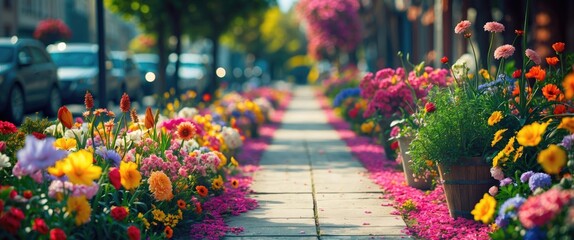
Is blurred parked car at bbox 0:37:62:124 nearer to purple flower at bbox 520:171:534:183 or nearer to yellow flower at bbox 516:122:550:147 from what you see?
purple flower at bbox 520:171:534:183

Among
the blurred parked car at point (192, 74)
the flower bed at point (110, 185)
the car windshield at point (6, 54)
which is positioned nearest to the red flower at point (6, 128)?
the flower bed at point (110, 185)

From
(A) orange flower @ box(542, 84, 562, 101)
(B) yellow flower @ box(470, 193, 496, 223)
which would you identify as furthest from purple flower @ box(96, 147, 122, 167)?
(A) orange flower @ box(542, 84, 562, 101)

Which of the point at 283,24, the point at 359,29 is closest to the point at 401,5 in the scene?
the point at 359,29

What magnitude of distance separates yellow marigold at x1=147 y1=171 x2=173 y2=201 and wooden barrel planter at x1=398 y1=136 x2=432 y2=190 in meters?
3.09

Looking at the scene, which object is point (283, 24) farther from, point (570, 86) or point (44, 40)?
point (570, 86)

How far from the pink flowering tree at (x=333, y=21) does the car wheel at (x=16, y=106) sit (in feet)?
81.2

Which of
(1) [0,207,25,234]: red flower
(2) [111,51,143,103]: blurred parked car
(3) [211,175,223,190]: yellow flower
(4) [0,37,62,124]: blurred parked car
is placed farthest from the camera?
(2) [111,51,143,103]: blurred parked car

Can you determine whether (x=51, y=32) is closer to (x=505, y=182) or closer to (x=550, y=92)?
(x=550, y=92)

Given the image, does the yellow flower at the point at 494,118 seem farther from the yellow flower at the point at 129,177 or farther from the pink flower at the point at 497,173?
the yellow flower at the point at 129,177

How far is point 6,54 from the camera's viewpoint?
1720 cm

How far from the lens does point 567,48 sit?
1616 centimetres

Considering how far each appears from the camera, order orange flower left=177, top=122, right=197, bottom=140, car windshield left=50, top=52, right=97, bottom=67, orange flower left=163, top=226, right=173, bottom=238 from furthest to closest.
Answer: car windshield left=50, top=52, right=97, bottom=67, orange flower left=177, top=122, right=197, bottom=140, orange flower left=163, top=226, right=173, bottom=238

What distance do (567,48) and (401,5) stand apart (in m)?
16.2

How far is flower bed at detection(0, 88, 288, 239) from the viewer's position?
19.0 ft
